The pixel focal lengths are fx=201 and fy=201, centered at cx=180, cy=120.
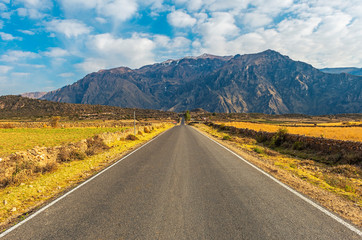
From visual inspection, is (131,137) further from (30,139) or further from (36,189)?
(36,189)

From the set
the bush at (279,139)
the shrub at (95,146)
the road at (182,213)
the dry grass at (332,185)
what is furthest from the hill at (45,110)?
the road at (182,213)

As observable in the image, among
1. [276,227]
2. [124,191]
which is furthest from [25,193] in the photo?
[276,227]

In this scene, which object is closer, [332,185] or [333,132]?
[332,185]

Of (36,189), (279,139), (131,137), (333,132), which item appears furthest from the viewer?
(333,132)

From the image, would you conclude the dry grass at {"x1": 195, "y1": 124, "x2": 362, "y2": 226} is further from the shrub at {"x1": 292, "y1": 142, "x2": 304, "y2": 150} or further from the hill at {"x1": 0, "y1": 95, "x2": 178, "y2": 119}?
the hill at {"x1": 0, "y1": 95, "x2": 178, "y2": 119}

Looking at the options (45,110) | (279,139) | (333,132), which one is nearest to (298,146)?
(279,139)

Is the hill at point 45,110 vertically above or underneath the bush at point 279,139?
above

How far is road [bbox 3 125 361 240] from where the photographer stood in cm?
361

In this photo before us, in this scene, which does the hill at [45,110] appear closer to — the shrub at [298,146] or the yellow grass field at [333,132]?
the yellow grass field at [333,132]

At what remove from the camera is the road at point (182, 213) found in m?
3.61

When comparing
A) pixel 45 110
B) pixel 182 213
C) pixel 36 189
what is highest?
pixel 45 110

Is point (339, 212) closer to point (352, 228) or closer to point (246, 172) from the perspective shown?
point (352, 228)

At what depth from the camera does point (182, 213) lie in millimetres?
4324

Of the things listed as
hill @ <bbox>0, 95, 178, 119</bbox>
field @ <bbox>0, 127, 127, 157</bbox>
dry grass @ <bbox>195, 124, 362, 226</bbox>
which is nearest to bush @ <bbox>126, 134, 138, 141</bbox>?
field @ <bbox>0, 127, 127, 157</bbox>
